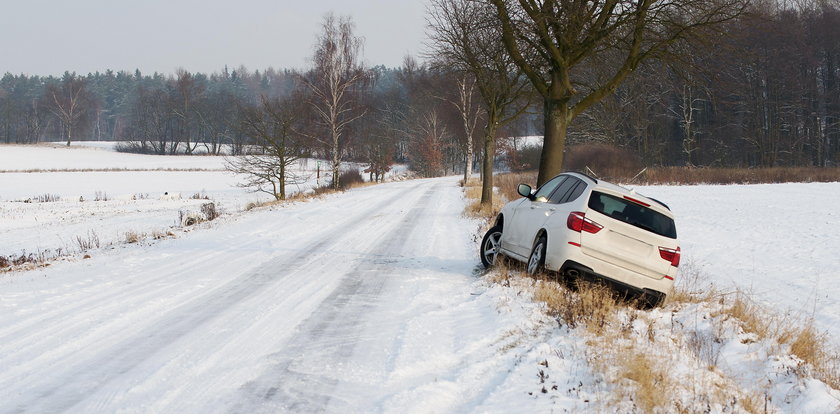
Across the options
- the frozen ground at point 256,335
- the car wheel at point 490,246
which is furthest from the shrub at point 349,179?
the car wheel at point 490,246

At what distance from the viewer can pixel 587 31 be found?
499 inches

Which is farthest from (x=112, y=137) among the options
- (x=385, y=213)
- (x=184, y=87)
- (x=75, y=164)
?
(x=385, y=213)

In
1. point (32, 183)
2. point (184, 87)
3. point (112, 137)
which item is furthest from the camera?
point (112, 137)

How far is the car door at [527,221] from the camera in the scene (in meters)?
8.48

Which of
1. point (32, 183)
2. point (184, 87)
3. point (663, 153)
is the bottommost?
point (32, 183)

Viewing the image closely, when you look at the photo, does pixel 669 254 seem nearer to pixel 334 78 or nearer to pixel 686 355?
pixel 686 355

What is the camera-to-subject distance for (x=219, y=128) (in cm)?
9781

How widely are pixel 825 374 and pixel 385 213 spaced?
644 inches

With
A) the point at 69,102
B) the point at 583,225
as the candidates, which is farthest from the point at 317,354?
the point at 69,102

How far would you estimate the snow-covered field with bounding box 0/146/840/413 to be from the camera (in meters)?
4.27

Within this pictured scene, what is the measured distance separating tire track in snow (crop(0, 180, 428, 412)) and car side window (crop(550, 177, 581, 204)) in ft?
10.9

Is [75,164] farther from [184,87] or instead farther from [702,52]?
[702,52]

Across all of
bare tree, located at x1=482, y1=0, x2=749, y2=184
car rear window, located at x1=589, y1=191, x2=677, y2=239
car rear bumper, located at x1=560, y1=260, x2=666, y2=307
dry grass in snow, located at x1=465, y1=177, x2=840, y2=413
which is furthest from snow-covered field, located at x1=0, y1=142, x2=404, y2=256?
dry grass in snow, located at x1=465, y1=177, x2=840, y2=413

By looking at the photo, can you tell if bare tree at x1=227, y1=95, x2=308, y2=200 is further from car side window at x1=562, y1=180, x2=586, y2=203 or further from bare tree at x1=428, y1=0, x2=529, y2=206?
car side window at x1=562, y1=180, x2=586, y2=203
